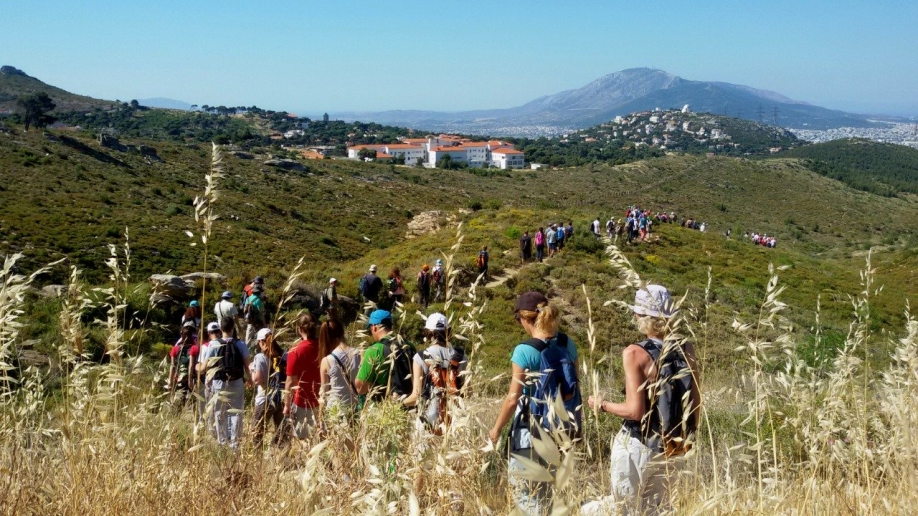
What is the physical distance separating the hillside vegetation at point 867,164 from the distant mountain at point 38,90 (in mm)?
123983

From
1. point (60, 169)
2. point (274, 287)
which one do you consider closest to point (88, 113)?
point (60, 169)

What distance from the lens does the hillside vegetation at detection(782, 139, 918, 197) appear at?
285 feet

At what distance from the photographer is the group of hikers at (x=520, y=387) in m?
2.05

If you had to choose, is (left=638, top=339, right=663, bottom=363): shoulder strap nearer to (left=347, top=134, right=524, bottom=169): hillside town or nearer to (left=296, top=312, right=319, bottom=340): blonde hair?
(left=296, top=312, right=319, bottom=340): blonde hair

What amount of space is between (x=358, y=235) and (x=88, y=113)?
3537 inches

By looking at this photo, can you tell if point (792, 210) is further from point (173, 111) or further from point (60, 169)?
point (173, 111)

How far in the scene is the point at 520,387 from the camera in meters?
2.71

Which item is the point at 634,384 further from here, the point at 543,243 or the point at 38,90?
the point at 38,90

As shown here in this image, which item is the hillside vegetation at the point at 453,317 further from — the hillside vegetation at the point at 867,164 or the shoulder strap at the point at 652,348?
the hillside vegetation at the point at 867,164

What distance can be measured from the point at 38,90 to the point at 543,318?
426 ft

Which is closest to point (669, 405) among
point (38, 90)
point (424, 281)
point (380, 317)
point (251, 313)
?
point (380, 317)

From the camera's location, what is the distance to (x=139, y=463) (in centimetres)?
194

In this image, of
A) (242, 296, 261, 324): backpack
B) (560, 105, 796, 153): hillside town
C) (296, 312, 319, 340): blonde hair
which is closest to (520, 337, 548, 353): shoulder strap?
(296, 312, 319, 340): blonde hair

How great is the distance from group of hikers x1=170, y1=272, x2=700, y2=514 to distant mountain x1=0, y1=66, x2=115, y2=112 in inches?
4436
